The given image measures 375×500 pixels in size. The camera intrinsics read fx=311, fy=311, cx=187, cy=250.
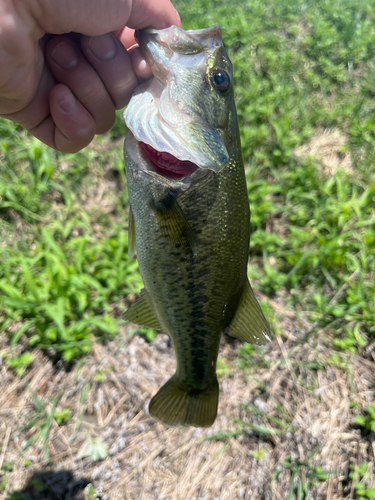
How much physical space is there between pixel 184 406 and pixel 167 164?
1452mm

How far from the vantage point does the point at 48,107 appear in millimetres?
2023

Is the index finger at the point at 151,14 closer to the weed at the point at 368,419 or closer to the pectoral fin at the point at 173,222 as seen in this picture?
the pectoral fin at the point at 173,222

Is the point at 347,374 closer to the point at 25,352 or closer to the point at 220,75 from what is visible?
the point at 220,75

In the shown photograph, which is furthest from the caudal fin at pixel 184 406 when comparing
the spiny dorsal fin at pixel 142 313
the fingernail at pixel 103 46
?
the fingernail at pixel 103 46

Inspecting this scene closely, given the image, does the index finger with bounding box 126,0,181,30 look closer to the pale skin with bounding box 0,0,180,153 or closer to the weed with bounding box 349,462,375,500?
the pale skin with bounding box 0,0,180,153

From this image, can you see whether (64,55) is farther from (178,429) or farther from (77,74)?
(178,429)

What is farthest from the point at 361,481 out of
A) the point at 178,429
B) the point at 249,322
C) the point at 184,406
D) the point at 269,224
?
the point at 269,224

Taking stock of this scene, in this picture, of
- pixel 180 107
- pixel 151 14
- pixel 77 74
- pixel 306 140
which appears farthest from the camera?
pixel 306 140

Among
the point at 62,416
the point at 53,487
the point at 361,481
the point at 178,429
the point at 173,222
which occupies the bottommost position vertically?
the point at 361,481

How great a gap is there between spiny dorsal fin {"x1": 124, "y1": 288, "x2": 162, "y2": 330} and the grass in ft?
2.91

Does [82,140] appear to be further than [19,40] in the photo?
Yes

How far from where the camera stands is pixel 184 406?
1930 mm

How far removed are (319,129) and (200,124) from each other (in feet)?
11.8

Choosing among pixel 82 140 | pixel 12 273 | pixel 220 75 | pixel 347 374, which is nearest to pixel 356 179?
pixel 347 374
